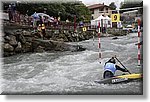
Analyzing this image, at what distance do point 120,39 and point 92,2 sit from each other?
1.60 feet

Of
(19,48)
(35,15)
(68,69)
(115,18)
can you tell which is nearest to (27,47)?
(19,48)

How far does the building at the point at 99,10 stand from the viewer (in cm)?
336

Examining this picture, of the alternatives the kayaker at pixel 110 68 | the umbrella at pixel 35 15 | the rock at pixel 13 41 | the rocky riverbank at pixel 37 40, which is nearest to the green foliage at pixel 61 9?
the umbrella at pixel 35 15

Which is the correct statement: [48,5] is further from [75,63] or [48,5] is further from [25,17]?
[75,63]

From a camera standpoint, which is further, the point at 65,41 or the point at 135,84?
the point at 65,41

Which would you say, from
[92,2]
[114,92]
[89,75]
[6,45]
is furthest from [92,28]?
[6,45]

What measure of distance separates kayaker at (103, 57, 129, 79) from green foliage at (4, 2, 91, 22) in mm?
495

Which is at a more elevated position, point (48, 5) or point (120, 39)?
point (48, 5)

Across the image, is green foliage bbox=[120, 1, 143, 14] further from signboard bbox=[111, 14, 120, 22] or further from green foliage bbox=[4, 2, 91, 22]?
green foliage bbox=[4, 2, 91, 22]

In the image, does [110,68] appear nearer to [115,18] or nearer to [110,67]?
[110,67]

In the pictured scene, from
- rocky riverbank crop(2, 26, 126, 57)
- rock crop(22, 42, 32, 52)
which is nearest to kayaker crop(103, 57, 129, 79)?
rocky riverbank crop(2, 26, 126, 57)

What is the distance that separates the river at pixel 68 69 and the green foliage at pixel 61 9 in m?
0.29

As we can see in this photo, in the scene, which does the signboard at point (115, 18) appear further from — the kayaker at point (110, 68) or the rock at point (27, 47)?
the rock at point (27, 47)

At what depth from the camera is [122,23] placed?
3.37m
